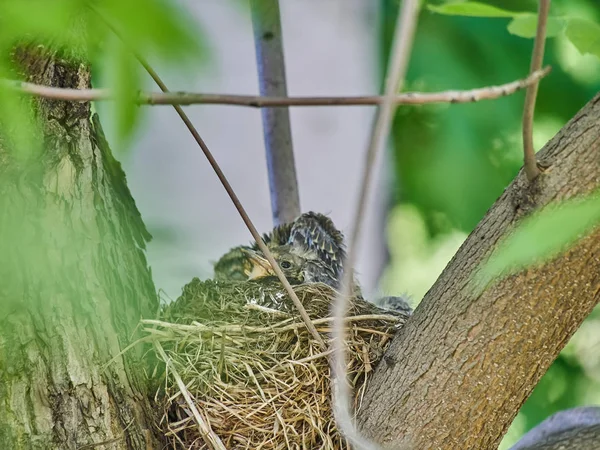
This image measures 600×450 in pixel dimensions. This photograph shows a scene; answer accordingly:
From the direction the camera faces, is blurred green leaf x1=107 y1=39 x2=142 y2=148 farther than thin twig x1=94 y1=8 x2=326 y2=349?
No

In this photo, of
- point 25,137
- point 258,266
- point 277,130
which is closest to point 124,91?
point 25,137

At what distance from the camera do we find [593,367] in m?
2.55

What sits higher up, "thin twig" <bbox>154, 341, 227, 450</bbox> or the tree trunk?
the tree trunk

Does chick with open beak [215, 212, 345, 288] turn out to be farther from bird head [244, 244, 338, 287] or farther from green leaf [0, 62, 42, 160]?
green leaf [0, 62, 42, 160]

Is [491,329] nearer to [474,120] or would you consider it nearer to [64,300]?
[64,300]

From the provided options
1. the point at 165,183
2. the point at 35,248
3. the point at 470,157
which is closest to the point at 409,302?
the point at 470,157

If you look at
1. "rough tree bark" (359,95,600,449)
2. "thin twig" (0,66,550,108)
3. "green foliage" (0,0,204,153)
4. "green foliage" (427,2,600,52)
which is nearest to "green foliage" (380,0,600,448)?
→ "green foliage" (427,2,600,52)

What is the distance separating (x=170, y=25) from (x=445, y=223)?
2190mm

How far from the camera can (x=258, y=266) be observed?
1959mm

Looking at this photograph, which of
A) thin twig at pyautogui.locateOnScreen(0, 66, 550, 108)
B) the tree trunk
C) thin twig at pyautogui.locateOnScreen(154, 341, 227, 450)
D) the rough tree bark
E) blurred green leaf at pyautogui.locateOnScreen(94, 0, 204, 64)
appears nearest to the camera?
blurred green leaf at pyautogui.locateOnScreen(94, 0, 204, 64)

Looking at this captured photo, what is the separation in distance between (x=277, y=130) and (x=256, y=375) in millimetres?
1116

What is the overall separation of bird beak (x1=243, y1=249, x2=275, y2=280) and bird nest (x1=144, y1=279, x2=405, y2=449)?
1.48 ft

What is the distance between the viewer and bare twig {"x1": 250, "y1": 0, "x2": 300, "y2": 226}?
7.34 ft

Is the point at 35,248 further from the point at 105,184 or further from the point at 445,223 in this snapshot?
the point at 445,223
